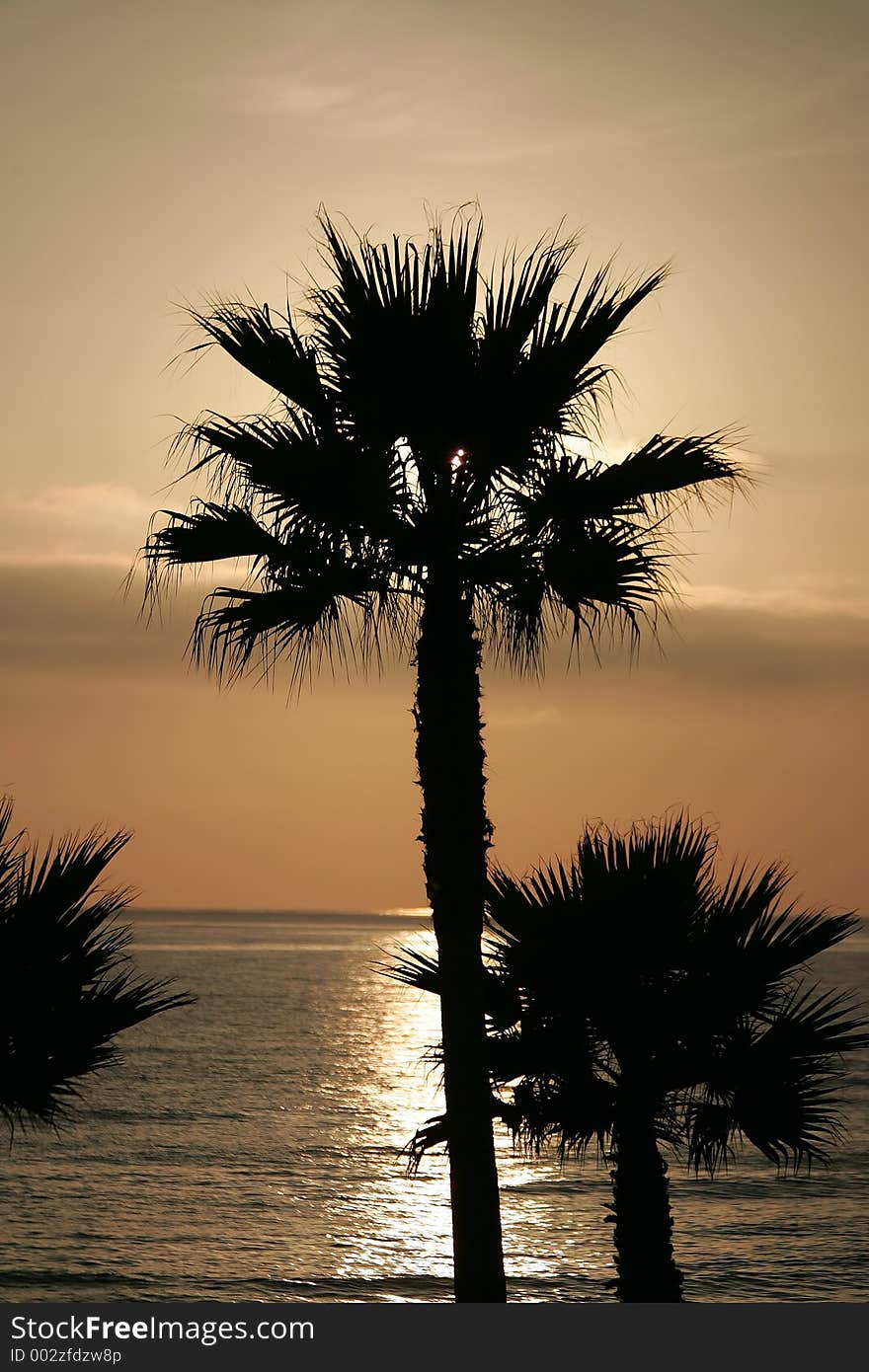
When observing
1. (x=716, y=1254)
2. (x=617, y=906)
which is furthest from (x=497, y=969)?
(x=716, y=1254)

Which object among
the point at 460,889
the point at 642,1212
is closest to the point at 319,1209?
the point at 642,1212

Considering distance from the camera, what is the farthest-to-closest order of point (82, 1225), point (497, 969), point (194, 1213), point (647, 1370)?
point (194, 1213) → point (82, 1225) → point (497, 969) → point (647, 1370)

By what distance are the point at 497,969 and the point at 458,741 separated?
11.4ft

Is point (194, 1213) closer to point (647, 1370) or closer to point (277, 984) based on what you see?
point (647, 1370)

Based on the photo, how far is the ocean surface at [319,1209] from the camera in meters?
30.5

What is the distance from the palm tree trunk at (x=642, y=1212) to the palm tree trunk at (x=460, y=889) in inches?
102

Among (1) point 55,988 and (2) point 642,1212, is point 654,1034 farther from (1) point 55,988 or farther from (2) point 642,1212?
(1) point 55,988

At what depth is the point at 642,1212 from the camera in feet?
34.2

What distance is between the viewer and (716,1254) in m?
33.0

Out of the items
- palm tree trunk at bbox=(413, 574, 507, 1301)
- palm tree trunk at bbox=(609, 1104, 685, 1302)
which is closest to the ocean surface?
palm tree trunk at bbox=(609, 1104, 685, 1302)

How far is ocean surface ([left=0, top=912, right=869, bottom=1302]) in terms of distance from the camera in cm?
3050

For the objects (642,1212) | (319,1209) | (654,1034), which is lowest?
(319,1209)

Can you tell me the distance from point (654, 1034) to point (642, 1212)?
4.94 feet

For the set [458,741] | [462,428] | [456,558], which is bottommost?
[458,741]
